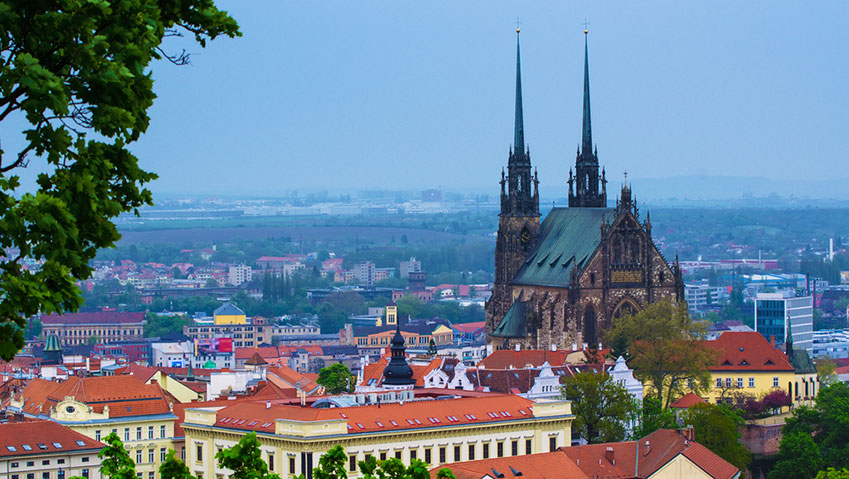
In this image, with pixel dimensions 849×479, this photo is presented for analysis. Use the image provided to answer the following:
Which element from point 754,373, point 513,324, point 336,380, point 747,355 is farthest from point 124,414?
point 513,324

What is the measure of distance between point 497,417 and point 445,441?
11.9ft

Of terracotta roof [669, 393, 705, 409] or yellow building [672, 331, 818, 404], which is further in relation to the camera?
yellow building [672, 331, 818, 404]

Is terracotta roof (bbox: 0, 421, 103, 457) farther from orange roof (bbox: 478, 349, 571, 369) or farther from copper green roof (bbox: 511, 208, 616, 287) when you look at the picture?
copper green roof (bbox: 511, 208, 616, 287)

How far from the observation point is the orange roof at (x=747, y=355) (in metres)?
113

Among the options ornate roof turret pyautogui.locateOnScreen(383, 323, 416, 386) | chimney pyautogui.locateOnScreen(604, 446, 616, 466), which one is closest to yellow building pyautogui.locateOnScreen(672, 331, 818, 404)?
ornate roof turret pyautogui.locateOnScreen(383, 323, 416, 386)

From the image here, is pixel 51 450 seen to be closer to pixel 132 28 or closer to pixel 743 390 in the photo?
pixel 743 390

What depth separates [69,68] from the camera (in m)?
18.8

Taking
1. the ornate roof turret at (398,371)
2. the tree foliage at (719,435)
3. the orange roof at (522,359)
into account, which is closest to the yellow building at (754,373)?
the orange roof at (522,359)

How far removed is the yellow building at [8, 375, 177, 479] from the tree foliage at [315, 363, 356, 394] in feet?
72.9

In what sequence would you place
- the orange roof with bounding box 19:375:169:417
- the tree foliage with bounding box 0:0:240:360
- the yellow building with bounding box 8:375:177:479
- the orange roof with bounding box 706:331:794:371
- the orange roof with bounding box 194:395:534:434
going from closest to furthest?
the tree foliage with bounding box 0:0:240:360, the orange roof with bounding box 194:395:534:434, the yellow building with bounding box 8:375:177:479, the orange roof with bounding box 19:375:169:417, the orange roof with bounding box 706:331:794:371

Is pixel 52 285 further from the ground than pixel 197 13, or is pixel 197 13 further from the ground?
pixel 197 13

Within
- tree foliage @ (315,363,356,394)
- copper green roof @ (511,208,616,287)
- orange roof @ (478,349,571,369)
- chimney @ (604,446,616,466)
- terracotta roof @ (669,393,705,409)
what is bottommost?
tree foliage @ (315,363,356,394)

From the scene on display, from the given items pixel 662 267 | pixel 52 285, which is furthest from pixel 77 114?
pixel 662 267

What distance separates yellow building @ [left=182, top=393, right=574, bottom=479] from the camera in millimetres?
72812
